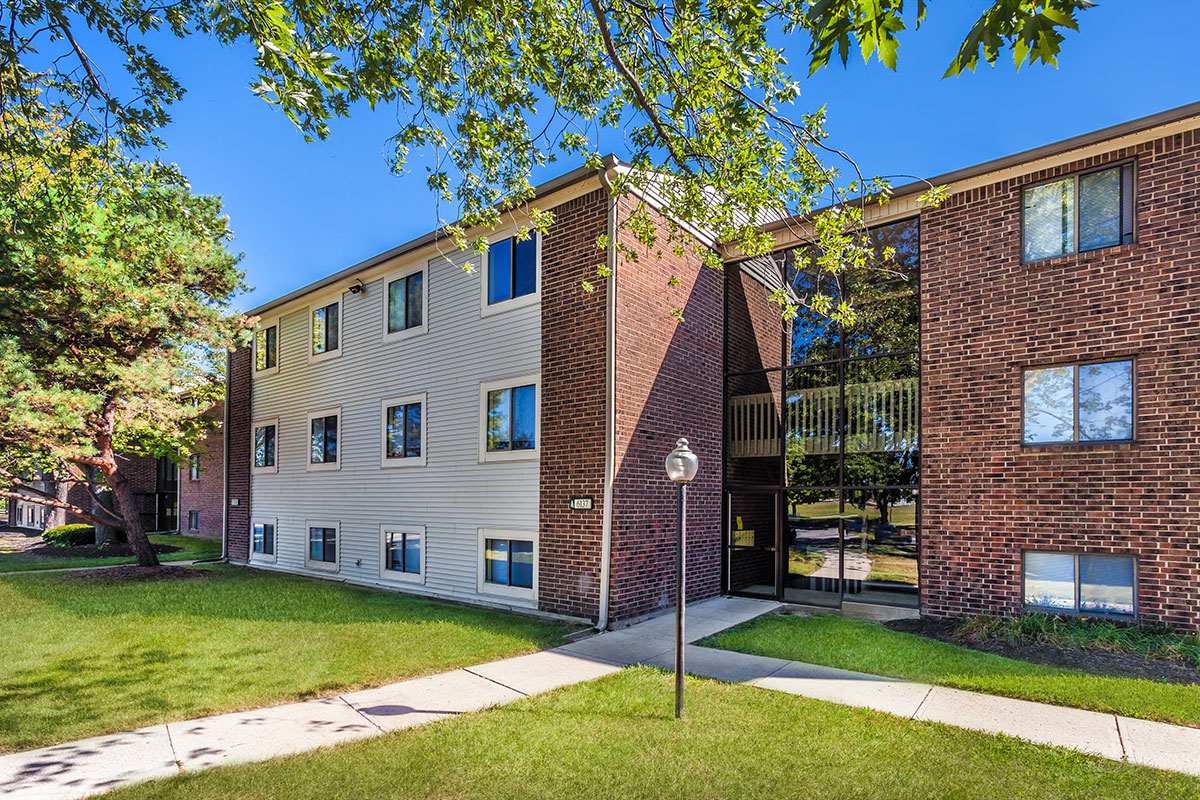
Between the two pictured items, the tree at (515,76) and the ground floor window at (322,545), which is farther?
the ground floor window at (322,545)

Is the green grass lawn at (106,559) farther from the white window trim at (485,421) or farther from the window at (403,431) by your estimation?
the white window trim at (485,421)

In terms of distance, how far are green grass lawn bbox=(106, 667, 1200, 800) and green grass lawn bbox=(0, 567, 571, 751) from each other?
199 cm

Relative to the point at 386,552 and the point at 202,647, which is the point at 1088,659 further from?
the point at 386,552

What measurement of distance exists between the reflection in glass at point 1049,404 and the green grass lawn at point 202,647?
7534 mm

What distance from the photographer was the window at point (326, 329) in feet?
51.3

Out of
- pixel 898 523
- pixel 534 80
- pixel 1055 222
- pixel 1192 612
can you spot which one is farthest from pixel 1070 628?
pixel 534 80

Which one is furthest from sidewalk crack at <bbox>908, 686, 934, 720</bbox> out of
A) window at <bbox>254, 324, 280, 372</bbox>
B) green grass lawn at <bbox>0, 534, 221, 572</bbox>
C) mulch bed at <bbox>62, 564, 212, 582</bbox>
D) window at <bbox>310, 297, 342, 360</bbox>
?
green grass lawn at <bbox>0, 534, 221, 572</bbox>

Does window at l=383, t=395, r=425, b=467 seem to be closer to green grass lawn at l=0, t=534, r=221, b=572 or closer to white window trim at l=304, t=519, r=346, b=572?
white window trim at l=304, t=519, r=346, b=572

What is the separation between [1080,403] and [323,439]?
15.0 meters

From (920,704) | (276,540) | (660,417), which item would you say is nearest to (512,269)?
(660,417)

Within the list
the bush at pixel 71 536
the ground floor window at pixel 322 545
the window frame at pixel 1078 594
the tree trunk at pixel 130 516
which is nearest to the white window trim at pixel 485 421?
the ground floor window at pixel 322 545

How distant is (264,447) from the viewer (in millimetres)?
18078

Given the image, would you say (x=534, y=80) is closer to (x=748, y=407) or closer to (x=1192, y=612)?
(x=748, y=407)

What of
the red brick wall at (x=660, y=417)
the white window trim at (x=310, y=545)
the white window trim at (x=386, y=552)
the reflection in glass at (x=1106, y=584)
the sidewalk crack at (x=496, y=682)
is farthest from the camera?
the white window trim at (x=310, y=545)
